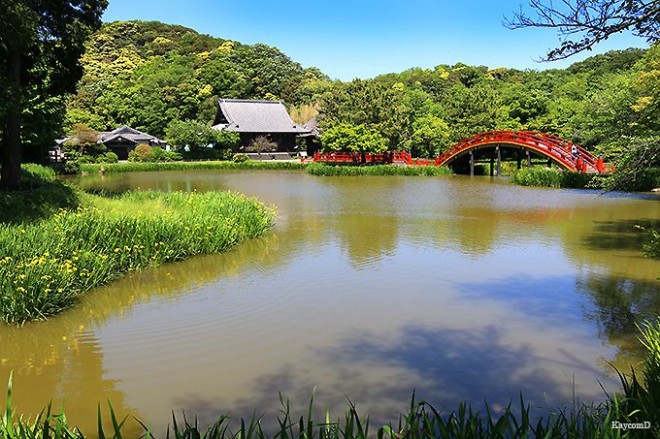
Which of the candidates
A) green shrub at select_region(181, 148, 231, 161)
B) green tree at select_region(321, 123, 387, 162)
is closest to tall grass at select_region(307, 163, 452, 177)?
green tree at select_region(321, 123, 387, 162)

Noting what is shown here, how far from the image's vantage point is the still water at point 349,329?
4.99 m

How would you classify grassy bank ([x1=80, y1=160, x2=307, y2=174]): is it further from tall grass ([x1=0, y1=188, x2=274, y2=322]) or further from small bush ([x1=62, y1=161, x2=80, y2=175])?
tall grass ([x1=0, y1=188, x2=274, y2=322])

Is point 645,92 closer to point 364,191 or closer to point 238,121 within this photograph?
point 364,191

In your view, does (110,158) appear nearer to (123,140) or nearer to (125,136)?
(123,140)

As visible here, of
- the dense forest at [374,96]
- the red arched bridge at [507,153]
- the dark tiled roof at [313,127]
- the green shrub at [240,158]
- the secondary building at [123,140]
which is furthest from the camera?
the dark tiled roof at [313,127]

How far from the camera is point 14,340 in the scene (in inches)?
246

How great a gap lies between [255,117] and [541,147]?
27701 millimetres

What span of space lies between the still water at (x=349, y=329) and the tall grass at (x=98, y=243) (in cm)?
29

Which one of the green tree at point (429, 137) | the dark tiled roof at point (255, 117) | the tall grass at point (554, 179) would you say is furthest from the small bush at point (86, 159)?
the tall grass at point (554, 179)

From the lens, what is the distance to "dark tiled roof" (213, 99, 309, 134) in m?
46.8

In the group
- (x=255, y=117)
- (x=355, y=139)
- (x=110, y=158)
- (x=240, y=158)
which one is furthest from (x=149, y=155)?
(x=355, y=139)

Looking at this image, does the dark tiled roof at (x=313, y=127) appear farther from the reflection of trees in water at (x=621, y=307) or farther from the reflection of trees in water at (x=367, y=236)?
the reflection of trees in water at (x=621, y=307)

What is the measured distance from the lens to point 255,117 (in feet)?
159

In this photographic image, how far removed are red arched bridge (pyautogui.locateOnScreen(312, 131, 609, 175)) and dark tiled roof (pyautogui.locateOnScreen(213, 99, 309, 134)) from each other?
8914 millimetres
